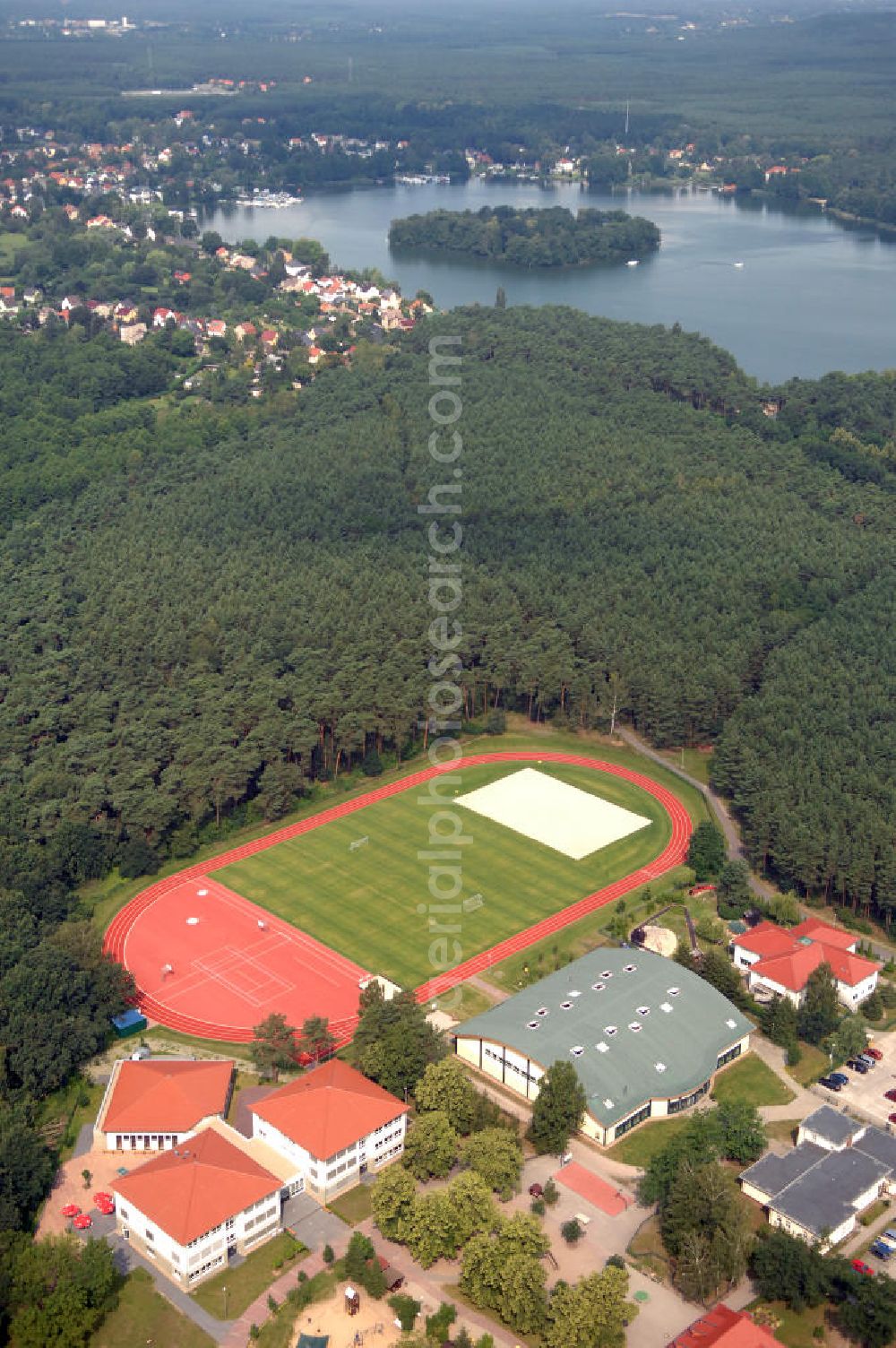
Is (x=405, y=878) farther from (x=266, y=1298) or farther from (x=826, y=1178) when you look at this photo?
(x=826, y=1178)

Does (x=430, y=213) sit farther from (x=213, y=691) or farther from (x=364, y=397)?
(x=213, y=691)

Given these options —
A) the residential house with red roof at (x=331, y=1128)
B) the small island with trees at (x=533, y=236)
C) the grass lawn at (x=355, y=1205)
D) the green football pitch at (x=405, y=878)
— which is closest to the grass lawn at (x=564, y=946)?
the green football pitch at (x=405, y=878)

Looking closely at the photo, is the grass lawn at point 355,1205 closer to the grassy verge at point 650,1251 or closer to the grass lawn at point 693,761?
the grassy verge at point 650,1251

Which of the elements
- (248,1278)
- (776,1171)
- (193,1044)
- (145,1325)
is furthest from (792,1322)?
(193,1044)

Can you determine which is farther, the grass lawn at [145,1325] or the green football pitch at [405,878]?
the green football pitch at [405,878]

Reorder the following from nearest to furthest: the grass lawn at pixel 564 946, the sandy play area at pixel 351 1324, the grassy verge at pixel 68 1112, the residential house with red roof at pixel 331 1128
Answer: the sandy play area at pixel 351 1324 < the residential house with red roof at pixel 331 1128 < the grassy verge at pixel 68 1112 < the grass lawn at pixel 564 946

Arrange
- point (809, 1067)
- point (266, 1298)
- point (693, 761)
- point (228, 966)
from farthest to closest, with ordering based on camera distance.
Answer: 1. point (693, 761)
2. point (228, 966)
3. point (809, 1067)
4. point (266, 1298)

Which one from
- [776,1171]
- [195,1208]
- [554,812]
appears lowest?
[554,812]
